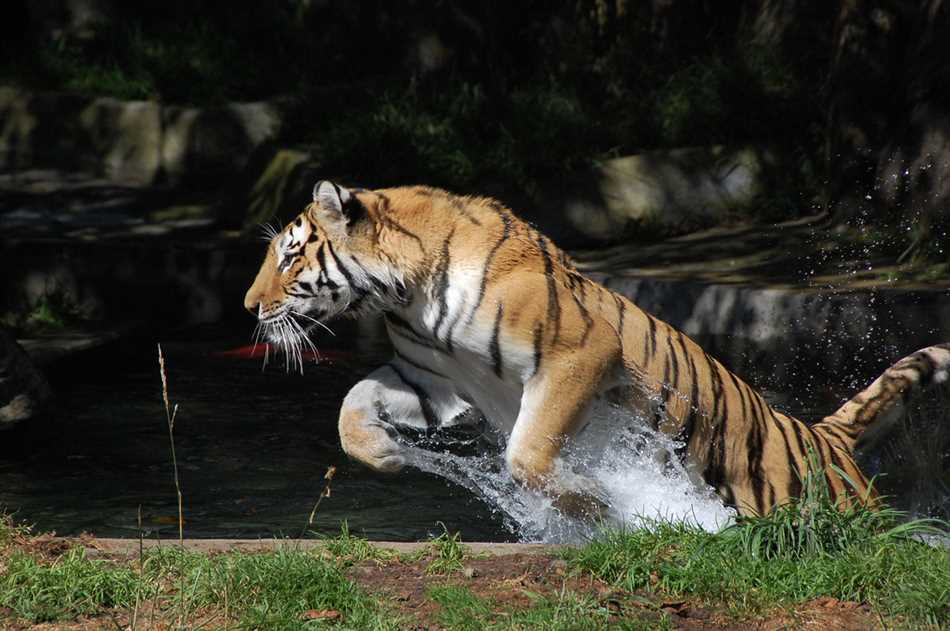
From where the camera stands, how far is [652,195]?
10828 millimetres

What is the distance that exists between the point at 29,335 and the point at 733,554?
6008 mm

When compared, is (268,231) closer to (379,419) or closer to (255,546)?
(379,419)

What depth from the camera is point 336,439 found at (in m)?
6.64

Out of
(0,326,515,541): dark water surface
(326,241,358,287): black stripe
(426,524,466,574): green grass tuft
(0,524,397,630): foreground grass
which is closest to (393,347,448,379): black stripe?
(326,241,358,287): black stripe

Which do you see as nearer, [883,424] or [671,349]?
[671,349]

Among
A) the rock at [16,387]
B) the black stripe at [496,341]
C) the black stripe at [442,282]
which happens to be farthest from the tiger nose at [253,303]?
the rock at [16,387]

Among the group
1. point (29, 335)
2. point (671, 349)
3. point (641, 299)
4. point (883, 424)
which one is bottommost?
point (29, 335)

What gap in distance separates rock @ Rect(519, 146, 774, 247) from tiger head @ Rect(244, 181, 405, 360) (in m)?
6.13

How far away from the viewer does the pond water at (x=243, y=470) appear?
187 inches

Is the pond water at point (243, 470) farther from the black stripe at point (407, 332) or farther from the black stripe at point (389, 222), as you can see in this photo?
the black stripe at point (389, 222)

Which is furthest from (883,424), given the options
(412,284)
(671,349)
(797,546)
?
(412,284)

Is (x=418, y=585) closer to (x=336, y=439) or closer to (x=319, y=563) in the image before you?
(x=319, y=563)

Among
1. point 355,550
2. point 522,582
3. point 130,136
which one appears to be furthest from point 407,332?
point 130,136

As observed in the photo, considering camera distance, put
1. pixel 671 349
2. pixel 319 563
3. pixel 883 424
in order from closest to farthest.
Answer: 1. pixel 319 563
2. pixel 671 349
3. pixel 883 424
